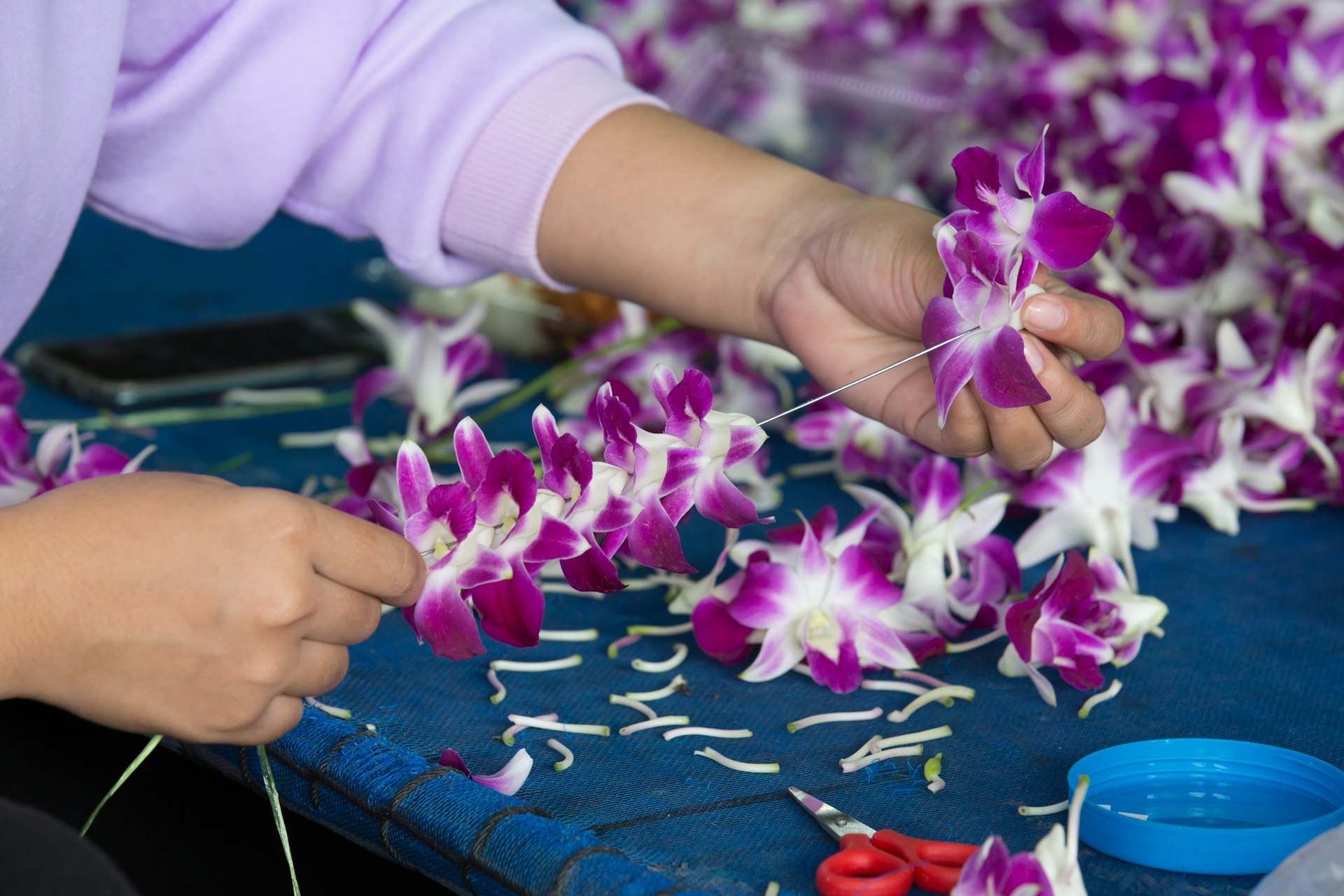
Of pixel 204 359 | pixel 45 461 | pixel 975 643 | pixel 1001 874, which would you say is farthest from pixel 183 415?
pixel 1001 874

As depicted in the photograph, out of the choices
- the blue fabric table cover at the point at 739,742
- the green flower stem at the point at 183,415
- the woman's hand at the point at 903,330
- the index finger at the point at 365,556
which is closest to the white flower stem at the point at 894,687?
the blue fabric table cover at the point at 739,742

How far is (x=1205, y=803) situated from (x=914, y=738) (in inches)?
4.4

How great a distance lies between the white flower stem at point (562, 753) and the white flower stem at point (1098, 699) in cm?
21

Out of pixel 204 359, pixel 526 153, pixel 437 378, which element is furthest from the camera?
pixel 204 359

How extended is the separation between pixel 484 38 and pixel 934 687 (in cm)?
42

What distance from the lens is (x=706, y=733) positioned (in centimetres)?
56

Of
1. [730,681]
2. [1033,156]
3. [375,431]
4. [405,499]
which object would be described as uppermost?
[1033,156]

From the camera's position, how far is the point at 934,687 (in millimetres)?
594

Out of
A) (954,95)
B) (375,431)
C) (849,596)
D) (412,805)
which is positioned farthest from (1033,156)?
(954,95)

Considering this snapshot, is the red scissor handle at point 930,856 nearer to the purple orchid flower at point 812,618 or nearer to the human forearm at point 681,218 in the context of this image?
the purple orchid flower at point 812,618

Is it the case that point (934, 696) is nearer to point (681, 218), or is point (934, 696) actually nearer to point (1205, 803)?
point (1205, 803)

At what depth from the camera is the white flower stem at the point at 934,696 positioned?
57 centimetres

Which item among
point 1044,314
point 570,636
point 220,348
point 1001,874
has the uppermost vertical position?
point 1044,314

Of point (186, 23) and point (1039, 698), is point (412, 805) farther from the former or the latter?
point (186, 23)
